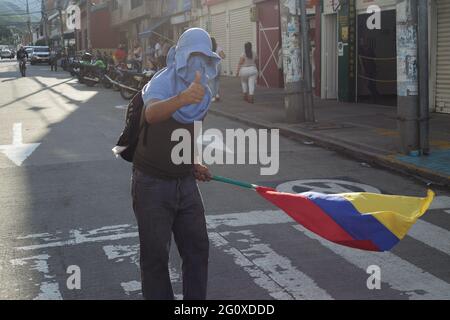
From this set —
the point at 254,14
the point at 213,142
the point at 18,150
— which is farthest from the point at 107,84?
the point at 18,150

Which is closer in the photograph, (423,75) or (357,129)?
(423,75)

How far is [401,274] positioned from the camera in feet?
17.1

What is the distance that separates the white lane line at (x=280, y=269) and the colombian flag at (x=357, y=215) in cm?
75

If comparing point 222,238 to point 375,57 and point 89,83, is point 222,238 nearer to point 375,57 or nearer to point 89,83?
point 375,57

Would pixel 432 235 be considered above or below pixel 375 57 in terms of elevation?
below

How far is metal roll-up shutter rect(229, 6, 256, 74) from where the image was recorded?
28.2 m

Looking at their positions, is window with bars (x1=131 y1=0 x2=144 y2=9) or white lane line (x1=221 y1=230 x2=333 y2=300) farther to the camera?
window with bars (x1=131 y1=0 x2=144 y2=9)

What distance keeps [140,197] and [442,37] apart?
13.2 m

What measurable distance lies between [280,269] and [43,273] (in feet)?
6.33

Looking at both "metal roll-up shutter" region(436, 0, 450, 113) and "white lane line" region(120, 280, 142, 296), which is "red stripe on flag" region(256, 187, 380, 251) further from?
"metal roll-up shutter" region(436, 0, 450, 113)

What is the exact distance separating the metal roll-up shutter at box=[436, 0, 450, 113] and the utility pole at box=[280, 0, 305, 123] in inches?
139

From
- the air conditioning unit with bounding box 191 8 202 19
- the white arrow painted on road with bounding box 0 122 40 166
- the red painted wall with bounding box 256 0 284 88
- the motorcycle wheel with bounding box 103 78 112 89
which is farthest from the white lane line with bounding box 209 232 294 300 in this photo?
the air conditioning unit with bounding box 191 8 202 19

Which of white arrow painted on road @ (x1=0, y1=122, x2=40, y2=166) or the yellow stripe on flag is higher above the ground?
the yellow stripe on flag

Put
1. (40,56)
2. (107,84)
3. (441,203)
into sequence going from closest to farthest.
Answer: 1. (441,203)
2. (107,84)
3. (40,56)
